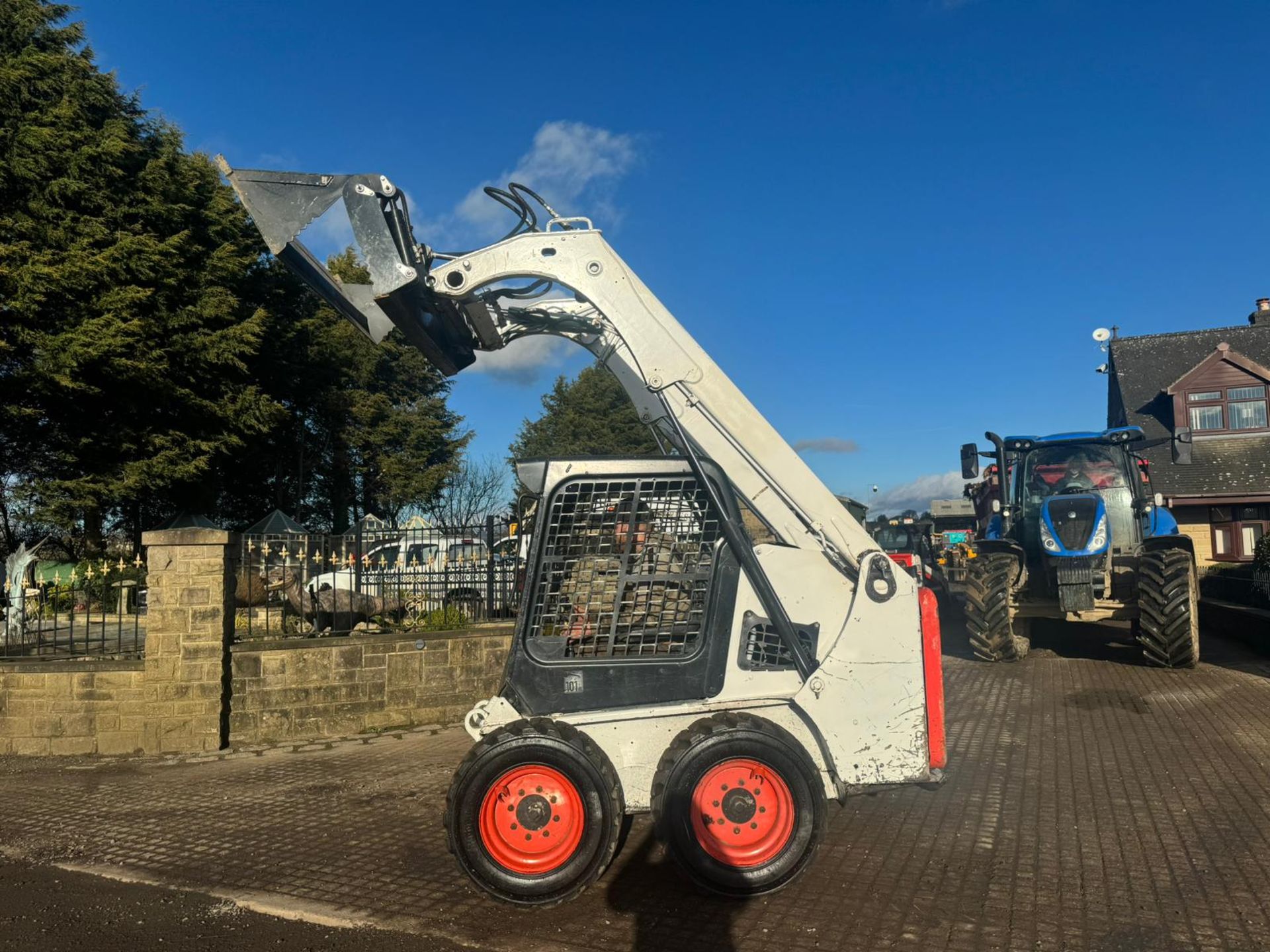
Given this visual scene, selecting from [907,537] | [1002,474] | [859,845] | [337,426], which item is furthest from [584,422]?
[859,845]

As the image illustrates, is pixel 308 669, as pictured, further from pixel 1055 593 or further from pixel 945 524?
pixel 945 524

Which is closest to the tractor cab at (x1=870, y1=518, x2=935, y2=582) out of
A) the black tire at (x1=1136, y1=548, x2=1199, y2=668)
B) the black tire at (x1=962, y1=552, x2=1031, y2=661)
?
the black tire at (x1=962, y1=552, x2=1031, y2=661)

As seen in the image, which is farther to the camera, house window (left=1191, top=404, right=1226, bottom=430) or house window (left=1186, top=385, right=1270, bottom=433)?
house window (left=1191, top=404, right=1226, bottom=430)

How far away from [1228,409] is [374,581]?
1032 inches

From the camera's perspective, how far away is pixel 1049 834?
16.8 ft

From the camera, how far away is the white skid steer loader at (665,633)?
4.14m

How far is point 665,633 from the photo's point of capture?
14.6ft

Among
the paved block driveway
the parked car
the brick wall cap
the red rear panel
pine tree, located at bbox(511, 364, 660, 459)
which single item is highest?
pine tree, located at bbox(511, 364, 660, 459)

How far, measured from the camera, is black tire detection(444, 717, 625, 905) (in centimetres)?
413

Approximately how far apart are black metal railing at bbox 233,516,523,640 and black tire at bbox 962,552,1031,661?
5.87 metres

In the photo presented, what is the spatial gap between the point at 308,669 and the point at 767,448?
5.57m

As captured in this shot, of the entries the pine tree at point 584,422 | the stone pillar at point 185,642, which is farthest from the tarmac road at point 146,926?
the pine tree at point 584,422

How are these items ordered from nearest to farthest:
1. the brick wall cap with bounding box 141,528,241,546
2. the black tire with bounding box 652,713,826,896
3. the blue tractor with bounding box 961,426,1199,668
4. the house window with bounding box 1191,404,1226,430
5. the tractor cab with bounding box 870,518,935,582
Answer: the black tire with bounding box 652,713,826,896 → the brick wall cap with bounding box 141,528,241,546 → the blue tractor with bounding box 961,426,1199,668 → the tractor cab with bounding box 870,518,935,582 → the house window with bounding box 1191,404,1226,430

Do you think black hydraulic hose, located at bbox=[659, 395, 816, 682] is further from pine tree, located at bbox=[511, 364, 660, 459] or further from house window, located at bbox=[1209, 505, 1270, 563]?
pine tree, located at bbox=[511, 364, 660, 459]
